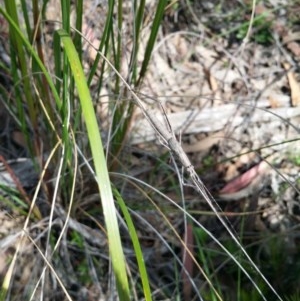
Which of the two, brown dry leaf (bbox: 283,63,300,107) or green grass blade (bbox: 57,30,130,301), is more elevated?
green grass blade (bbox: 57,30,130,301)

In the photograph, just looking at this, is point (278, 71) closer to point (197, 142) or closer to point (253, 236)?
point (197, 142)

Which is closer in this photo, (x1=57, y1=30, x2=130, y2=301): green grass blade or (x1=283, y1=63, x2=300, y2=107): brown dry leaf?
(x1=57, y1=30, x2=130, y2=301): green grass blade

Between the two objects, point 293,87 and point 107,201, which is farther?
point 293,87

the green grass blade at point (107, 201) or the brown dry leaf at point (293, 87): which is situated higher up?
the green grass blade at point (107, 201)

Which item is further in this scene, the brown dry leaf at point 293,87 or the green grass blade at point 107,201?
the brown dry leaf at point 293,87

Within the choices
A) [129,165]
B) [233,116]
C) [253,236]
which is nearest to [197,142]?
[233,116]

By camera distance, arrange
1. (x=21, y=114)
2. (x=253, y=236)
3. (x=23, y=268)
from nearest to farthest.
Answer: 1. (x=21, y=114)
2. (x=23, y=268)
3. (x=253, y=236)

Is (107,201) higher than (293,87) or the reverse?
higher

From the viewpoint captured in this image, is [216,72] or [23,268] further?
[216,72]
